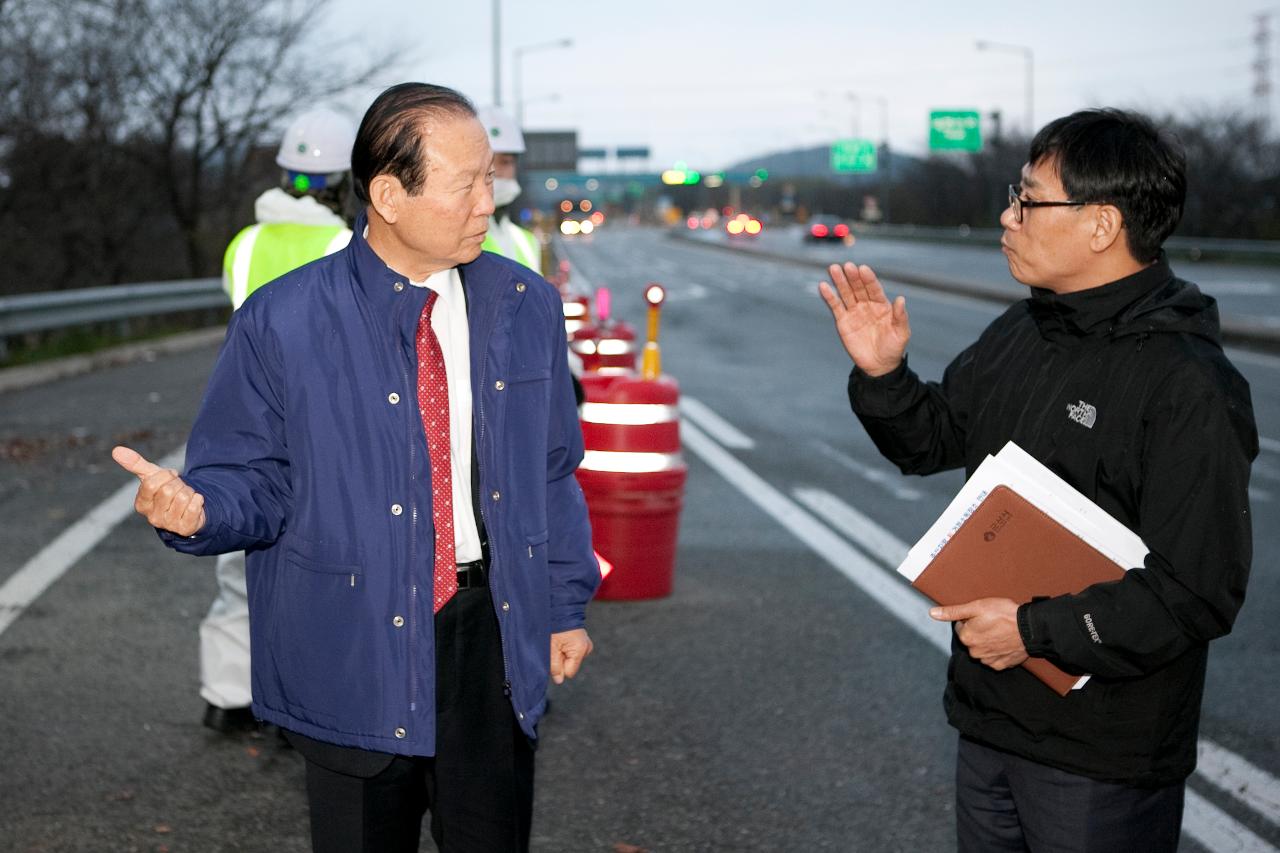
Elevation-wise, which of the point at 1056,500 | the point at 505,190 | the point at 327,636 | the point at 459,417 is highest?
the point at 505,190

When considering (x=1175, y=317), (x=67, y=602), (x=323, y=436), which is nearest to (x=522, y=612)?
(x=323, y=436)

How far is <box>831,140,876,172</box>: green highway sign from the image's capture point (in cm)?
9350

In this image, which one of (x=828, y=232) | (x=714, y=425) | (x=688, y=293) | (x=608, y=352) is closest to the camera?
(x=608, y=352)

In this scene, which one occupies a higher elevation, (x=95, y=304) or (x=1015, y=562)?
(x=1015, y=562)

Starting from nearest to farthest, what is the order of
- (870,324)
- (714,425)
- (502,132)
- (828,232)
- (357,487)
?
(357,487) → (870,324) → (502,132) → (714,425) → (828,232)

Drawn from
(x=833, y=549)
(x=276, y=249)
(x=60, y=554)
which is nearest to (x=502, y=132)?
(x=276, y=249)

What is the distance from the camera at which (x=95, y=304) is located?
19.2 m

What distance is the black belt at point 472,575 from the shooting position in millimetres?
2879

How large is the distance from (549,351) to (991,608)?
0.91 m

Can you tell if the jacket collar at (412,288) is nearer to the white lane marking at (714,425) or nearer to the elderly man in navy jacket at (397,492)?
the elderly man in navy jacket at (397,492)

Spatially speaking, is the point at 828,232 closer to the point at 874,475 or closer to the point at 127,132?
the point at 127,132

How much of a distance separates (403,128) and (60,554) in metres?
6.00

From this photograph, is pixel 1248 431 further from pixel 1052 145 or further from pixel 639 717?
pixel 639 717

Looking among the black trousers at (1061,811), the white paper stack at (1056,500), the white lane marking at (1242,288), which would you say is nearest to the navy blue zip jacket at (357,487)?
the white paper stack at (1056,500)
